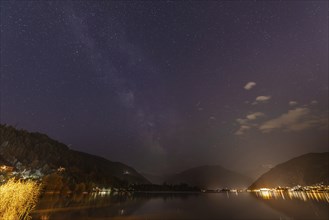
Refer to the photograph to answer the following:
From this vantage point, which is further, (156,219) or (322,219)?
(156,219)

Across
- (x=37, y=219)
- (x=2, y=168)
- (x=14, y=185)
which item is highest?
(x=2, y=168)

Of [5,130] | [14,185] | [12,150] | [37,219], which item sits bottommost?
[37,219]

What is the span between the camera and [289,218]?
3409 cm

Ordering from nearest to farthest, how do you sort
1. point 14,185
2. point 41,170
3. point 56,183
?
Result: point 14,185 < point 56,183 < point 41,170

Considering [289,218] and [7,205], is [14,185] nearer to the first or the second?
[7,205]

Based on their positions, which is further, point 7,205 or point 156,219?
point 156,219

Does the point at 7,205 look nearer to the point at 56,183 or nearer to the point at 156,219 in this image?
the point at 156,219

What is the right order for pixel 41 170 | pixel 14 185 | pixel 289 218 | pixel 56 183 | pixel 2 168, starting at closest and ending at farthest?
pixel 14 185 → pixel 289 218 → pixel 2 168 → pixel 56 183 → pixel 41 170

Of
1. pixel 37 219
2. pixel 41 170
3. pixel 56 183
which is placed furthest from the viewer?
pixel 41 170

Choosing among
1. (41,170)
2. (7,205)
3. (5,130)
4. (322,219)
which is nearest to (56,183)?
(41,170)

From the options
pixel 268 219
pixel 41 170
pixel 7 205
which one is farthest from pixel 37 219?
pixel 41 170

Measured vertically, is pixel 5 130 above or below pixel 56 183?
above

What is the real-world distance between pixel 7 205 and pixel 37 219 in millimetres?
9245

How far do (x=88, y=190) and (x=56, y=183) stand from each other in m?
47.9
